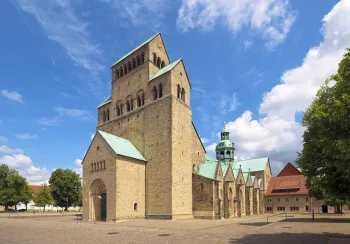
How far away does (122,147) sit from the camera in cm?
4084

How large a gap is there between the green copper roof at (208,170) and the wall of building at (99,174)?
15616 millimetres

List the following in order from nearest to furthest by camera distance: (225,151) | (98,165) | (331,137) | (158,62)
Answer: (331,137) → (98,165) → (158,62) → (225,151)

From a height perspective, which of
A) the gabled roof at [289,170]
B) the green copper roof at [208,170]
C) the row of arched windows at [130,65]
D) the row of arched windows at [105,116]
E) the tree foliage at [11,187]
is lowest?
the tree foliage at [11,187]

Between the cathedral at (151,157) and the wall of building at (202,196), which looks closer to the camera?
the cathedral at (151,157)

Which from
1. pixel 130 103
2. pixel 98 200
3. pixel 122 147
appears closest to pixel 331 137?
pixel 122 147

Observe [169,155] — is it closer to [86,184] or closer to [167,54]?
[86,184]

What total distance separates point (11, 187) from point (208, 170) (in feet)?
204

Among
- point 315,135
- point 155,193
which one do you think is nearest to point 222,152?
point 155,193

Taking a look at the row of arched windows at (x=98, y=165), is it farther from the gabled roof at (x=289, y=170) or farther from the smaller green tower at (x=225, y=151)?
the gabled roof at (x=289, y=170)

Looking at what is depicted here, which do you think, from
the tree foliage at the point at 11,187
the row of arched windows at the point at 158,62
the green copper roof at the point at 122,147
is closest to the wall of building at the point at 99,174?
the green copper roof at the point at 122,147

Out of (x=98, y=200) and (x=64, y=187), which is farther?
(x=64, y=187)

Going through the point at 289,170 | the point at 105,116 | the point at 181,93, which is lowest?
the point at 289,170

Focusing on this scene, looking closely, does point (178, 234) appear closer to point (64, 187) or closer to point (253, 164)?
point (253, 164)

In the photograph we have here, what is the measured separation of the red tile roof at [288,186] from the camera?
70438 mm
